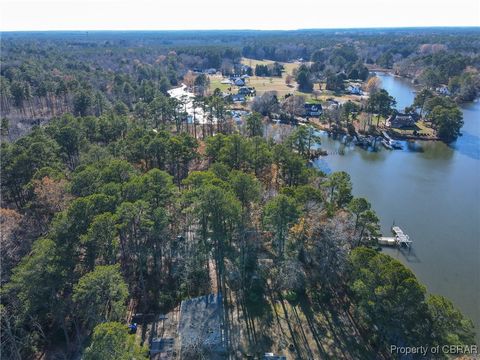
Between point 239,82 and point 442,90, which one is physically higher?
point 239,82

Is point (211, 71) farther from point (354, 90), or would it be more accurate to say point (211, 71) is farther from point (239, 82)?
point (354, 90)

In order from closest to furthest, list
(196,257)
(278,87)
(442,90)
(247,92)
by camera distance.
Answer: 1. (196,257)
2. (247,92)
3. (442,90)
4. (278,87)

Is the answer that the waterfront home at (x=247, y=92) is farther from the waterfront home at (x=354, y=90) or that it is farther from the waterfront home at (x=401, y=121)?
the waterfront home at (x=401, y=121)

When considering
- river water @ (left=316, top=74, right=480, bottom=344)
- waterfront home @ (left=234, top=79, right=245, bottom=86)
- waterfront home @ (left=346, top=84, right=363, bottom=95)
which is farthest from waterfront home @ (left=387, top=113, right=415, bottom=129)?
waterfront home @ (left=234, top=79, right=245, bottom=86)

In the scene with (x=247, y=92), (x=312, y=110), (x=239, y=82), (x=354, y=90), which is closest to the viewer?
(x=312, y=110)

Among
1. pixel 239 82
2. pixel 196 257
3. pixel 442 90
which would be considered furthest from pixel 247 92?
pixel 196 257

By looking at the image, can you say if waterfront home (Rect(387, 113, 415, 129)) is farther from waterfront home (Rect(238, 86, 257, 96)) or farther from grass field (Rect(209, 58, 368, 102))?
waterfront home (Rect(238, 86, 257, 96))

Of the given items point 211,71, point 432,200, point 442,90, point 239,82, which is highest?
point 211,71
